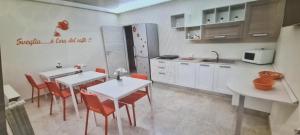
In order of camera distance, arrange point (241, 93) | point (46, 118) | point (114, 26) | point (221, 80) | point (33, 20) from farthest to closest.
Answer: point (114, 26) → point (33, 20) → point (221, 80) → point (46, 118) → point (241, 93)

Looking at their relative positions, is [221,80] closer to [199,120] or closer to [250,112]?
[250,112]

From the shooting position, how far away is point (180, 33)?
391 centimetres

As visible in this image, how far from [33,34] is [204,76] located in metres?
4.26

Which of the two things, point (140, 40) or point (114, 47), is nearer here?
point (140, 40)

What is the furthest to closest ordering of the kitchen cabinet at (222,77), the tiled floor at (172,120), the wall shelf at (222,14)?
Answer: the wall shelf at (222,14) < the kitchen cabinet at (222,77) < the tiled floor at (172,120)

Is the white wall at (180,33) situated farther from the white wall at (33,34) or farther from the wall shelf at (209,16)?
the white wall at (33,34)

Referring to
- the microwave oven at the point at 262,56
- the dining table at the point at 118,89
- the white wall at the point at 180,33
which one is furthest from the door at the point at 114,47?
the microwave oven at the point at 262,56

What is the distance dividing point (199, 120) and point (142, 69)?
8.50 feet

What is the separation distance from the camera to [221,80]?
2914mm

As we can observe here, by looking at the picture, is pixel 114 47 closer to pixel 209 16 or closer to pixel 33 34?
pixel 33 34

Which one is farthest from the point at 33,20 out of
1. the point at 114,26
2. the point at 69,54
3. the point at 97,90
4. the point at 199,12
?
the point at 199,12

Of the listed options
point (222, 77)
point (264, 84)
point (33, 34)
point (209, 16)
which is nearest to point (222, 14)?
point (209, 16)

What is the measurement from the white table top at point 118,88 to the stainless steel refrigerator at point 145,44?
1.96 metres

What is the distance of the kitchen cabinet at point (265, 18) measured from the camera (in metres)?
2.37
